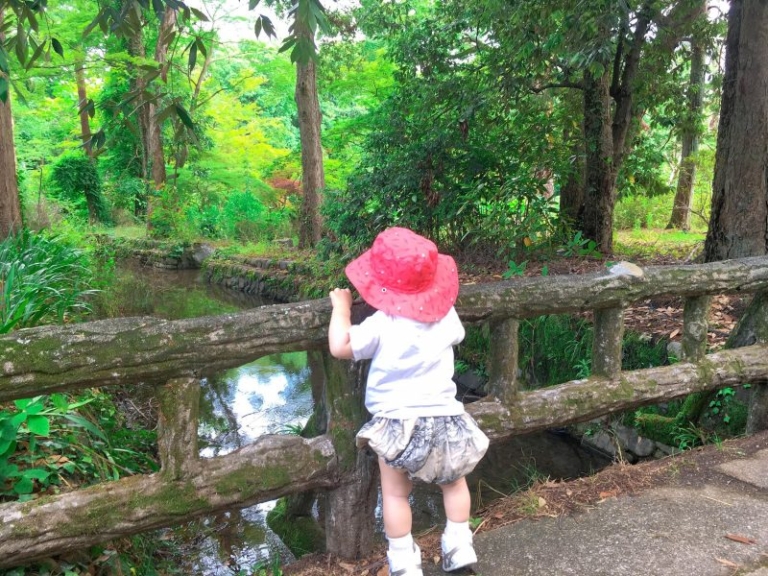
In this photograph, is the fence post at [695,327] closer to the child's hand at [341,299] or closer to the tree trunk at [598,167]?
the child's hand at [341,299]

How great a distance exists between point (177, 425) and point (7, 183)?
597 centimetres

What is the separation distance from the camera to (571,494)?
2.78 m

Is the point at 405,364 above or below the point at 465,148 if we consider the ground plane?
below

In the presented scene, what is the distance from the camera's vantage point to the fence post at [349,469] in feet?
7.95

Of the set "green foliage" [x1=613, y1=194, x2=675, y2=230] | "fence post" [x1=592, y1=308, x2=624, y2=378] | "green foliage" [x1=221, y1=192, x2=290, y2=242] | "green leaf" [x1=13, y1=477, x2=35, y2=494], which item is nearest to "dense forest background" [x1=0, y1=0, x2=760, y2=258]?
"green leaf" [x1=13, y1=477, x2=35, y2=494]

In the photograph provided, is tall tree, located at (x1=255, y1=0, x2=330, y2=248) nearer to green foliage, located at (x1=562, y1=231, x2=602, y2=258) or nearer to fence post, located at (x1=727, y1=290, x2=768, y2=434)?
green foliage, located at (x1=562, y1=231, x2=602, y2=258)

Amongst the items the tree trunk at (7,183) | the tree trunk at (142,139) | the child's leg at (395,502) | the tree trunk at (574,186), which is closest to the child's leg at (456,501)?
the child's leg at (395,502)

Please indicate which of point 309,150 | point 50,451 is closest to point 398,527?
point 50,451

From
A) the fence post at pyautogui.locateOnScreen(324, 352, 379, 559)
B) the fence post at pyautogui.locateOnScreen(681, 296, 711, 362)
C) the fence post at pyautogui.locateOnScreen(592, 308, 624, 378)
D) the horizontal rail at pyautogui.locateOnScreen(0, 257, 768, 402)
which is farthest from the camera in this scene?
the fence post at pyautogui.locateOnScreen(681, 296, 711, 362)

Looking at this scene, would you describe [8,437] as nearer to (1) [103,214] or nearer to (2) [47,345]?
(2) [47,345]

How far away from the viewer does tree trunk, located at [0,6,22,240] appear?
6.65 meters

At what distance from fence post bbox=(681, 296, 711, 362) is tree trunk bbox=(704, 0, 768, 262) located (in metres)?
2.44

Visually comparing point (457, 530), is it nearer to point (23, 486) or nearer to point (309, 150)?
point (23, 486)

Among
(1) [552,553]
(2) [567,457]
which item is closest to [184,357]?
(1) [552,553]
